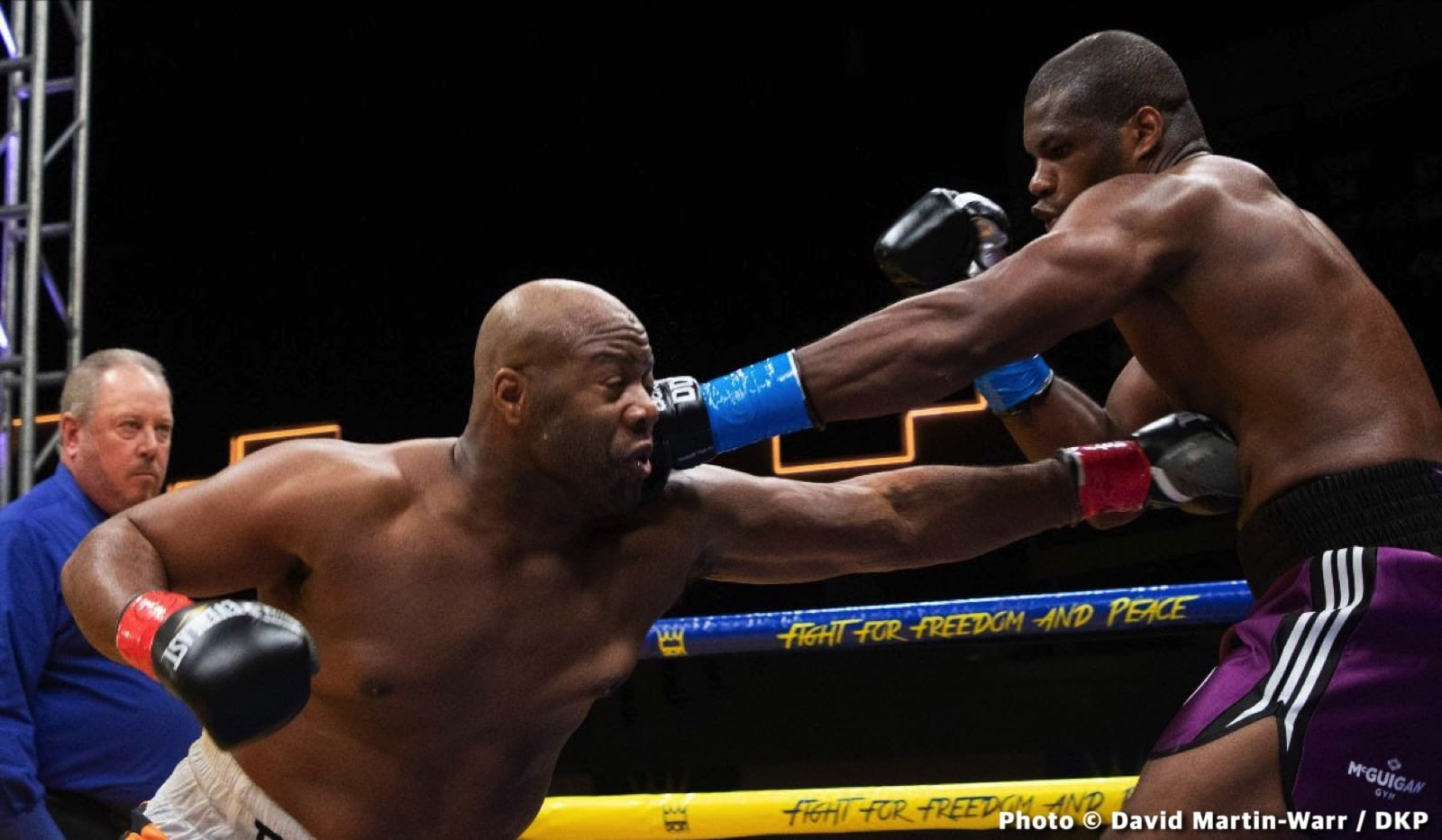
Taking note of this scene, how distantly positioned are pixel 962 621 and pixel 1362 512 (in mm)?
1267

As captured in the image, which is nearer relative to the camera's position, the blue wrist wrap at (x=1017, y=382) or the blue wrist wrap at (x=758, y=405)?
the blue wrist wrap at (x=758, y=405)

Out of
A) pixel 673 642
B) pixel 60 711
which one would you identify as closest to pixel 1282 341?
pixel 673 642

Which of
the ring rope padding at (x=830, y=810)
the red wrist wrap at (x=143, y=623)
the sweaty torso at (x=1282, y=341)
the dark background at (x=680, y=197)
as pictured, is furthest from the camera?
the dark background at (x=680, y=197)

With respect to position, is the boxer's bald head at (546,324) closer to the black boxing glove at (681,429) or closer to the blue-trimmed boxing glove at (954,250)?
the black boxing glove at (681,429)

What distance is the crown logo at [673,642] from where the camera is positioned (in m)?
3.06

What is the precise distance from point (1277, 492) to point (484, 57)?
773cm

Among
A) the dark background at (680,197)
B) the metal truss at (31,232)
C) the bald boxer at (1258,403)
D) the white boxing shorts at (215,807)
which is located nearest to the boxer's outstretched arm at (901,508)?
the bald boxer at (1258,403)

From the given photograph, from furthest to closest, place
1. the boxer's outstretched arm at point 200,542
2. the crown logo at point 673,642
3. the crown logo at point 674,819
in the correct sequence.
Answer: the crown logo at point 673,642, the crown logo at point 674,819, the boxer's outstretched arm at point 200,542

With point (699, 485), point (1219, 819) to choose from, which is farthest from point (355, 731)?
point (1219, 819)

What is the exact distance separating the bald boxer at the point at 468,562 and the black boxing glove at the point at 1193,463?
0.03ft

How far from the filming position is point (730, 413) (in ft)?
6.15

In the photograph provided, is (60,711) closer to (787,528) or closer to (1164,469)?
(787,528)

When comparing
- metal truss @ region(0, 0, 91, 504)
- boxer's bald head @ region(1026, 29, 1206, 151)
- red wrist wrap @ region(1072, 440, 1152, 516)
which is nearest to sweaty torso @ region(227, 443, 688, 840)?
red wrist wrap @ region(1072, 440, 1152, 516)

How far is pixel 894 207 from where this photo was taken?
9016 millimetres
